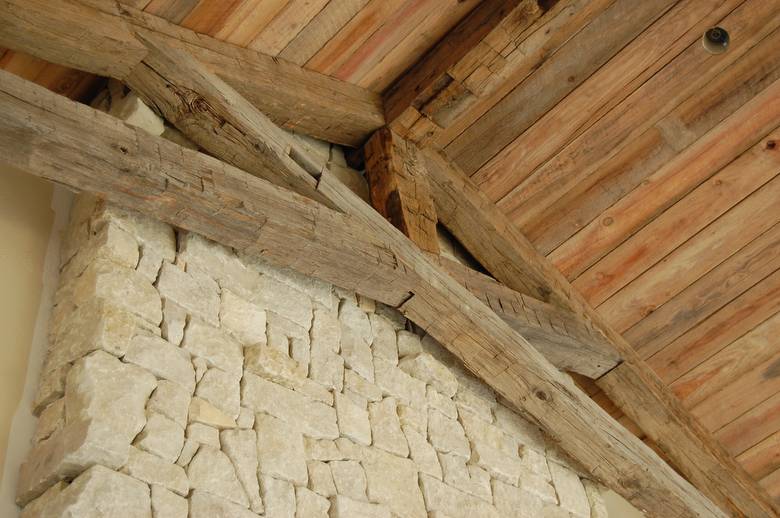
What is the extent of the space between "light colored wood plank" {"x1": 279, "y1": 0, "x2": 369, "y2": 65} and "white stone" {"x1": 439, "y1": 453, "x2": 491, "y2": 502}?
1.62 m

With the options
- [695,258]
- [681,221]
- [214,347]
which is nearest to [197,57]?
[214,347]

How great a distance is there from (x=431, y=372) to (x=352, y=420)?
0.55 m

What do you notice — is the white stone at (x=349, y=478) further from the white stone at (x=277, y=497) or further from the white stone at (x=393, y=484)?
the white stone at (x=277, y=497)

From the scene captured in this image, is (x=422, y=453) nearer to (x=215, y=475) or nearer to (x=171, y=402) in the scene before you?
(x=215, y=475)

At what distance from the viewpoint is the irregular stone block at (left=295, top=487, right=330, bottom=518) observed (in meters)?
2.81

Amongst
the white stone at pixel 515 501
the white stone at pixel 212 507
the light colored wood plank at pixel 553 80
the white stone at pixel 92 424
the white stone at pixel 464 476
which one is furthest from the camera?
the light colored wood plank at pixel 553 80

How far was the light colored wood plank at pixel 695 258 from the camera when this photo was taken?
4219mm

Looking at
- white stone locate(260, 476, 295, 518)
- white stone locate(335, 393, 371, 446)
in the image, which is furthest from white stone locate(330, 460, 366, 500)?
white stone locate(260, 476, 295, 518)

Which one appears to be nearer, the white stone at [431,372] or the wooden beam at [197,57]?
the wooden beam at [197,57]

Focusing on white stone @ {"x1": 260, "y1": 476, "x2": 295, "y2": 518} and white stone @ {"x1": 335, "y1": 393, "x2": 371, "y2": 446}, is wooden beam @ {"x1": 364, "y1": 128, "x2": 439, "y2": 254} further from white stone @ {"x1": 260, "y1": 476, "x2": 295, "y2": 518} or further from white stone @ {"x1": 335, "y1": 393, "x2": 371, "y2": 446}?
white stone @ {"x1": 260, "y1": 476, "x2": 295, "y2": 518}

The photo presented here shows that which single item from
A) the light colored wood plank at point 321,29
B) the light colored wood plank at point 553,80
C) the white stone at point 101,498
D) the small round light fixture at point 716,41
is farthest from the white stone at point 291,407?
the small round light fixture at point 716,41

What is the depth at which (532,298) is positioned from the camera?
3.96 metres

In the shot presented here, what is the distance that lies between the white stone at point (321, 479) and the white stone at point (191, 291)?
1.80ft

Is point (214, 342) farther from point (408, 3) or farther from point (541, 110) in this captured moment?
point (541, 110)
